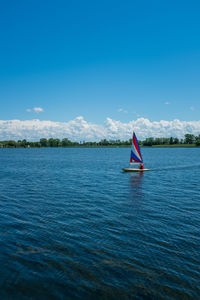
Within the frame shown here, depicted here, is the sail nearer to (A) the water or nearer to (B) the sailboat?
(B) the sailboat

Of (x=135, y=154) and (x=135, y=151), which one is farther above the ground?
(x=135, y=151)

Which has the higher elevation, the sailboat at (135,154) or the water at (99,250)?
the sailboat at (135,154)

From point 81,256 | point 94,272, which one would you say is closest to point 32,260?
point 81,256

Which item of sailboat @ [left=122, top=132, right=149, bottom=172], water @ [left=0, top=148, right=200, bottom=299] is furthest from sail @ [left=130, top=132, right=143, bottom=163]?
water @ [left=0, top=148, right=200, bottom=299]

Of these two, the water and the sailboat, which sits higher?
the sailboat

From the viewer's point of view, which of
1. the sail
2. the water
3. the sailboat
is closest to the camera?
the water

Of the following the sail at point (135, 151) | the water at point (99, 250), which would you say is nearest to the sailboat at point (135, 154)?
the sail at point (135, 151)

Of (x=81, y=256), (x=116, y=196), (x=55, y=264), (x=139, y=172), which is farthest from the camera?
(x=139, y=172)

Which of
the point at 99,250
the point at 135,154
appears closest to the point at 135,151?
the point at 135,154

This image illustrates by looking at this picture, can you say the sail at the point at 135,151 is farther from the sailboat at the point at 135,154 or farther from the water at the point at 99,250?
the water at the point at 99,250

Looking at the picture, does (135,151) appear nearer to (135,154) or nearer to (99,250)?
(135,154)

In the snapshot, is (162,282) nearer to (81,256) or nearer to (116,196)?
(81,256)

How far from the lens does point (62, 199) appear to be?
32.2 metres

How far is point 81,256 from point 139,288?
484 centimetres
